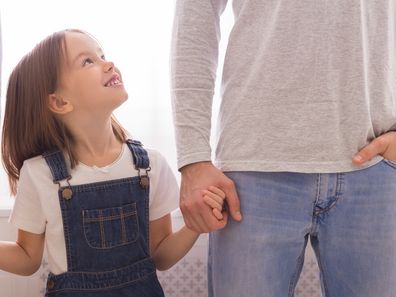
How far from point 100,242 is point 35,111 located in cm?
36

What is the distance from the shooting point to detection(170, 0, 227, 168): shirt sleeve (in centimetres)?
87

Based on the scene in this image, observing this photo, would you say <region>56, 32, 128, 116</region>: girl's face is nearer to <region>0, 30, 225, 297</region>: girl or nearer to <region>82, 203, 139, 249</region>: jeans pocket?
<region>0, 30, 225, 297</region>: girl

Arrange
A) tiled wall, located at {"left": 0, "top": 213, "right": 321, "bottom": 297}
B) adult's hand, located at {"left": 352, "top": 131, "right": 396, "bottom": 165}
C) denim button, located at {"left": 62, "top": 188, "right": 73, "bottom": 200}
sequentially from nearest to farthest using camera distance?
adult's hand, located at {"left": 352, "top": 131, "right": 396, "bottom": 165}, denim button, located at {"left": 62, "top": 188, "right": 73, "bottom": 200}, tiled wall, located at {"left": 0, "top": 213, "right": 321, "bottom": 297}

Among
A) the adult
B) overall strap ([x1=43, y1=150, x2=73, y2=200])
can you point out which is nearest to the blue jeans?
the adult

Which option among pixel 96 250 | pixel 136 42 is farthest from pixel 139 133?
pixel 96 250

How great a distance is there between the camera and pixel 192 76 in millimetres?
888

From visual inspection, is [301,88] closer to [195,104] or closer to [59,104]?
[195,104]

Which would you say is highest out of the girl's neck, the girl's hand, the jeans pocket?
the girl's neck

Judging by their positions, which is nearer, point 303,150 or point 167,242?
point 303,150

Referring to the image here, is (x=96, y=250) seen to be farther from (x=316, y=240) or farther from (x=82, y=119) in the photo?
(x=316, y=240)

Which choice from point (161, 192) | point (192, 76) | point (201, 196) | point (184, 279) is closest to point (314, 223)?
point (201, 196)

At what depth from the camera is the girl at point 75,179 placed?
1093 mm

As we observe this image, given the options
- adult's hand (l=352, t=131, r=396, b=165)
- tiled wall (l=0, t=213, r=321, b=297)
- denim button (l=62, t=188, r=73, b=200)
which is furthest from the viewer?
tiled wall (l=0, t=213, r=321, b=297)

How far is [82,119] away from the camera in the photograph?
1142mm
